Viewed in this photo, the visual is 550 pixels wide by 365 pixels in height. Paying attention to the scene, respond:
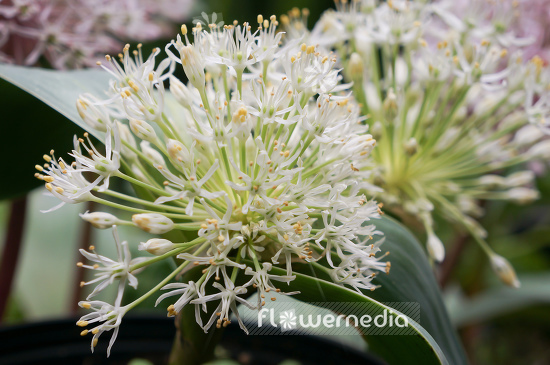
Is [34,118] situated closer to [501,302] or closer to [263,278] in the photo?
[263,278]

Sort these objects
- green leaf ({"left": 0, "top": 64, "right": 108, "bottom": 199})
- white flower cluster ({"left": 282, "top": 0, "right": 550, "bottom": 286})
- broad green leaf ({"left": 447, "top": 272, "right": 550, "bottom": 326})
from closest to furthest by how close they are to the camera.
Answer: green leaf ({"left": 0, "top": 64, "right": 108, "bottom": 199}) < white flower cluster ({"left": 282, "top": 0, "right": 550, "bottom": 286}) < broad green leaf ({"left": 447, "top": 272, "right": 550, "bottom": 326})

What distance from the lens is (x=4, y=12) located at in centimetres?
57

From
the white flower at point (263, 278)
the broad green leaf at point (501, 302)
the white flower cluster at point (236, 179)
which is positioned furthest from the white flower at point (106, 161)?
the broad green leaf at point (501, 302)

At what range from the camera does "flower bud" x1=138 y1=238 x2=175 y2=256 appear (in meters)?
0.37

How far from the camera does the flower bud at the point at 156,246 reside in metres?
0.37

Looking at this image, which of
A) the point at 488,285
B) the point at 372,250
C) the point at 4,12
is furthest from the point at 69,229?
the point at 488,285

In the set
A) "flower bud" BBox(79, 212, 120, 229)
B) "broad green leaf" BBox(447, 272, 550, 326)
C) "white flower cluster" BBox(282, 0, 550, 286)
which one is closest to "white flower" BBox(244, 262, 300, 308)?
"flower bud" BBox(79, 212, 120, 229)

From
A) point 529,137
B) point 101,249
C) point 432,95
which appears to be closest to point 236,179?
point 432,95

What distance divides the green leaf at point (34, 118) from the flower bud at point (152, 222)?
0.15 m

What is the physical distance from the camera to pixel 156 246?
1.23ft

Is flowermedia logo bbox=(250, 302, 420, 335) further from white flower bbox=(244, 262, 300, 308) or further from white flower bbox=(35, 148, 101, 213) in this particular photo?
white flower bbox=(35, 148, 101, 213)

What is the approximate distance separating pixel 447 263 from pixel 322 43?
1.96ft

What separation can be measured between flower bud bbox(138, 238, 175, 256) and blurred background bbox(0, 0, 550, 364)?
0.79ft

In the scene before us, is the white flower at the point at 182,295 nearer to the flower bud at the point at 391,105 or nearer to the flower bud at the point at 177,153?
the flower bud at the point at 177,153
